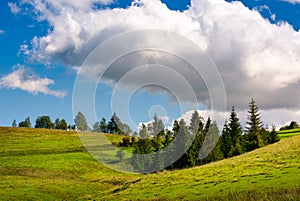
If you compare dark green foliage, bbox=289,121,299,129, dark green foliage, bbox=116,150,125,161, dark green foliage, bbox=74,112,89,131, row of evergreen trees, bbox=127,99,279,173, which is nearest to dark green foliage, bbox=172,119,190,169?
row of evergreen trees, bbox=127,99,279,173

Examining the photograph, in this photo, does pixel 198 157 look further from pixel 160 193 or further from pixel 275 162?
pixel 160 193

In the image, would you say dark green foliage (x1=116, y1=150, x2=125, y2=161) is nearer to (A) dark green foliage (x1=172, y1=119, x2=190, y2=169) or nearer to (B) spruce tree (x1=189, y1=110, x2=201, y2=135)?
(A) dark green foliage (x1=172, y1=119, x2=190, y2=169)

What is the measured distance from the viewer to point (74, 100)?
154 feet

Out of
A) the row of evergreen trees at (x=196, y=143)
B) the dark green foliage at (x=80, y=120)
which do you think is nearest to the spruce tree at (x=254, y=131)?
the row of evergreen trees at (x=196, y=143)

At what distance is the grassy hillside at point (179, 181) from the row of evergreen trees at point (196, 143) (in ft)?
37.4

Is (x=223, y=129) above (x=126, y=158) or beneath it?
above

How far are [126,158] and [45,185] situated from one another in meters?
49.6

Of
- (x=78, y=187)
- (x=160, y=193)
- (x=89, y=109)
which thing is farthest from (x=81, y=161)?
(x=160, y=193)

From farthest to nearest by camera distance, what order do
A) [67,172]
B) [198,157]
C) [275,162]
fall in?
1. [198,157]
2. [67,172]
3. [275,162]

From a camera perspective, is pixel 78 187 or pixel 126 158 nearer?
pixel 78 187

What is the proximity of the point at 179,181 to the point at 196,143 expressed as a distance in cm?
4377

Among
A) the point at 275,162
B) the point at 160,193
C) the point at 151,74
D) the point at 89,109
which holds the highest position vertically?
the point at 151,74

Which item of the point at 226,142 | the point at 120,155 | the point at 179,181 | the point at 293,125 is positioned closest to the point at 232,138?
the point at 226,142

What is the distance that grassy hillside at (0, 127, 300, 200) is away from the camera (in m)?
30.5
